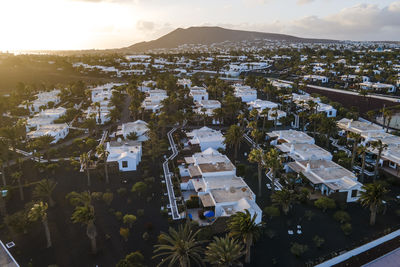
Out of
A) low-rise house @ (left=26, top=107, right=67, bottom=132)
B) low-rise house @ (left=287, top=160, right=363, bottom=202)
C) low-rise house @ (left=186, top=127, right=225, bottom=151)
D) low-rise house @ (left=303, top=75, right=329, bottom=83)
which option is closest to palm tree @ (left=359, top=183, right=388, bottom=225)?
low-rise house @ (left=287, top=160, right=363, bottom=202)

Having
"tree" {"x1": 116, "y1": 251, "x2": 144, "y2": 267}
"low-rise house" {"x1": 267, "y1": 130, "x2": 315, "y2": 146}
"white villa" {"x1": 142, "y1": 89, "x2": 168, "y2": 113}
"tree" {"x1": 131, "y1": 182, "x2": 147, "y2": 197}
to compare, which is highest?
"white villa" {"x1": 142, "y1": 89, "x2": 168, "y2": 113}

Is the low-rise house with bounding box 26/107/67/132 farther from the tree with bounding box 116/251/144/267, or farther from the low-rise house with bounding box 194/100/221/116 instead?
the tree with bounding box 116/251/144/267

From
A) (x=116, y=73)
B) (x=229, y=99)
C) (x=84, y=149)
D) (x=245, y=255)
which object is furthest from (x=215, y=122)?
(x=116, y=73)

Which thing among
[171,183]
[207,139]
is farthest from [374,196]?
[207,139]

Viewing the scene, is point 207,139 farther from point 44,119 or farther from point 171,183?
point 44,119

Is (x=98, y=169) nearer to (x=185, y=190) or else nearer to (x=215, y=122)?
(x=185, y=190)

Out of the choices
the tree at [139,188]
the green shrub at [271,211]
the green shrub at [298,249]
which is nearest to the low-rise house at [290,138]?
the green shrub at [271,211]
